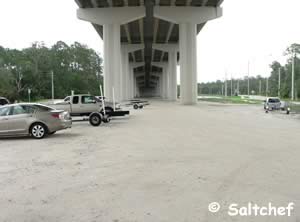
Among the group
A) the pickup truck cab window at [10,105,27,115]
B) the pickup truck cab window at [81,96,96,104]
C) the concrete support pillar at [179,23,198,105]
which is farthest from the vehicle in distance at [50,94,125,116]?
the concrete support pillar at [179,23,198,105]

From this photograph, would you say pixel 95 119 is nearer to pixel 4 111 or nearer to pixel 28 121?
pixel 28 121

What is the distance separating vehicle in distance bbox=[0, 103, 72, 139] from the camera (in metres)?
14.8

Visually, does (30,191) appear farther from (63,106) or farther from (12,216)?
(63,106)

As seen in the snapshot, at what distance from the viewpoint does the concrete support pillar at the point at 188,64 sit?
160ft

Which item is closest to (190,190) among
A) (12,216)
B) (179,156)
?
(12,216)

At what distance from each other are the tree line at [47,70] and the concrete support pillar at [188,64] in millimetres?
38688

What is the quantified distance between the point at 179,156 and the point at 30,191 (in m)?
4.57

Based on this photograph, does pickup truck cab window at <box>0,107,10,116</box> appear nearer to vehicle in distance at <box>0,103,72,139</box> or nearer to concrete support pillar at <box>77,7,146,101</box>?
vehicle in distance at <box>0,103,72,139</box>

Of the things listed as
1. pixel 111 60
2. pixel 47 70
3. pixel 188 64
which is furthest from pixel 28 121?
pixel 47 70

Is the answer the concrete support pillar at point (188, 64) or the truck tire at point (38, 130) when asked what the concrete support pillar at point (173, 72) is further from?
the truck tire at point (38, 130)

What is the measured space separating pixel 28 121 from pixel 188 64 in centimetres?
3600

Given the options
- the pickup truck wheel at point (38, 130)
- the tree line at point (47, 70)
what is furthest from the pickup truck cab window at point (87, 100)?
the tree line at point (47, 70)

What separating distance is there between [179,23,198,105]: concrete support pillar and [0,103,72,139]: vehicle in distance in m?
34.9

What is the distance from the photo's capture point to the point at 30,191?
673 centimetres
